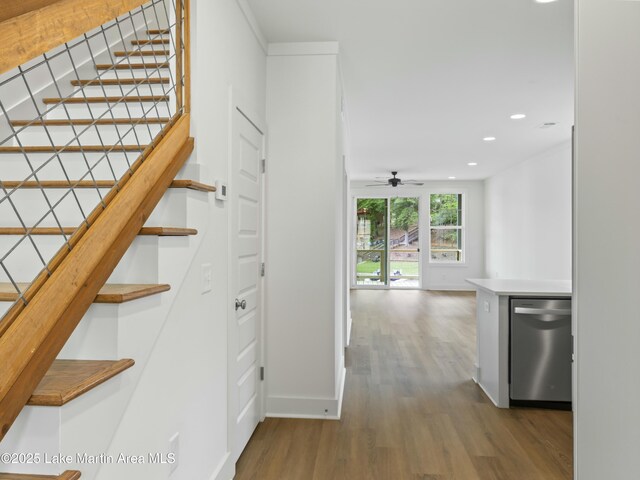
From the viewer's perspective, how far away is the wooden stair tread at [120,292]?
1185 millimetres

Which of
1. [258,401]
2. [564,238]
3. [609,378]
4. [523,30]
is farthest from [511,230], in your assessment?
[609,378]

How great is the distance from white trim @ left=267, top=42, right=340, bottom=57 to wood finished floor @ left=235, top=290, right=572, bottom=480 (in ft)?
8.68

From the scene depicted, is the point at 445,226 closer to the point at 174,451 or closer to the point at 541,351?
the point at 541,351

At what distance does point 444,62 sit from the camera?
344 cm

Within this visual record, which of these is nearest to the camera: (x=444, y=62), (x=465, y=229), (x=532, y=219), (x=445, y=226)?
(x=444, y=62)

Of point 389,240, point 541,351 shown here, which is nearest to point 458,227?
point 389,240

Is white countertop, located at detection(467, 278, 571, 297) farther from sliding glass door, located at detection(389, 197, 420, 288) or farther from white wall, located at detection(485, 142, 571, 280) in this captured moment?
sliding glass door, located at detection(389, 197, 420, 288)

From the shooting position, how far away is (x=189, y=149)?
1775 millimetres

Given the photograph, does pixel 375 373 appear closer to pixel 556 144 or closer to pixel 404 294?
pixel 556 144

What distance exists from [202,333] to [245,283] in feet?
2.44

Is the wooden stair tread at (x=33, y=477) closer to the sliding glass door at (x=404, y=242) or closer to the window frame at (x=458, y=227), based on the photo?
the sliding glass door at (x=404, y=242)

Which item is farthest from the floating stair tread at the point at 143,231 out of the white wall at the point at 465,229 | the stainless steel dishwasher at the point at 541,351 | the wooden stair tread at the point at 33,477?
the white wall at the point at 465,229

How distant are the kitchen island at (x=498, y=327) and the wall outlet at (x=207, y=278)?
89.5 inches

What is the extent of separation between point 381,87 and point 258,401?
294 centimetres
